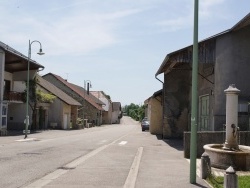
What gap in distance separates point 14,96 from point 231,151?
1213 inches

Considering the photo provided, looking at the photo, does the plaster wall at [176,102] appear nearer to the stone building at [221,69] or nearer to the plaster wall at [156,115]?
the stone building at [221,69]

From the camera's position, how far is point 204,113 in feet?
79.6

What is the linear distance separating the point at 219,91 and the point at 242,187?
11.5 metres

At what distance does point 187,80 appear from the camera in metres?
31.9

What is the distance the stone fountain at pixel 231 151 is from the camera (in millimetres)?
12750

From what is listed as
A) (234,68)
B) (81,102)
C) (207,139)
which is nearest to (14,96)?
(234,68)

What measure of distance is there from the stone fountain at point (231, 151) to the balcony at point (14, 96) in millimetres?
28291

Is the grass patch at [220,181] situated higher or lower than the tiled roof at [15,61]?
lower

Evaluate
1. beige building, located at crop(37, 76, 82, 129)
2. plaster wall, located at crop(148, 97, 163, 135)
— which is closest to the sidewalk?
plaster wall, located at crop(148, 97, 163, 135)

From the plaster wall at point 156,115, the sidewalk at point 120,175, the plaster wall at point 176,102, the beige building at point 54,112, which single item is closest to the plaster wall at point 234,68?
the sidewalk at point 120,175

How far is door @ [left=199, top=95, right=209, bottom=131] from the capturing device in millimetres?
23406

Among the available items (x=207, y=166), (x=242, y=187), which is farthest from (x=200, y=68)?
(x=242, y=187)

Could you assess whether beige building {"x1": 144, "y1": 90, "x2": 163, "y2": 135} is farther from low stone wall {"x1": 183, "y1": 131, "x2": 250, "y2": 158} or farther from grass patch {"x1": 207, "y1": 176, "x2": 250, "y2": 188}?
grass patch {"x1": 207, "y1": 176, "x2": 250, "y2": 188}

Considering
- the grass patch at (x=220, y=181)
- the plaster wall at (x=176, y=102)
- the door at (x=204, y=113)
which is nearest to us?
the grass patch at (x=220, y=181)
